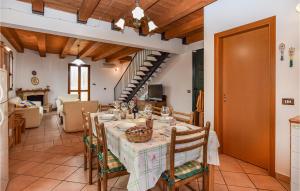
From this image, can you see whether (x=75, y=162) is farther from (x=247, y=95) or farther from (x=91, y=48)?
(x=91, y=48)

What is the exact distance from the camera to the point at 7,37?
5.27 meters

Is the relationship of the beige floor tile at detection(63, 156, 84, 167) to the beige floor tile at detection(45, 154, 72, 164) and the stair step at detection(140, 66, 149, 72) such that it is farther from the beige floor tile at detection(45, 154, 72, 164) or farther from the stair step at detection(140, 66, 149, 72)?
the stair step at detection(140, 66, 149, 72)

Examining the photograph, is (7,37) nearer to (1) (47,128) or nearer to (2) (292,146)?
(1) (47,128)

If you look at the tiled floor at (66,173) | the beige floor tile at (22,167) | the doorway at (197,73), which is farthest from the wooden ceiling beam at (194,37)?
the beige floor tile at (22,167)

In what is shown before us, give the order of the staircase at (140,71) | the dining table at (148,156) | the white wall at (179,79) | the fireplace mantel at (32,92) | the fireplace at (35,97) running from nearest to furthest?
the dining table at (148,156) → the white wall at (179,79) → the staircase at (140,71) → the fireplace mantel at (32,92) → the fireplace at (35,97)

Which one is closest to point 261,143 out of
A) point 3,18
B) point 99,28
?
point 99,28

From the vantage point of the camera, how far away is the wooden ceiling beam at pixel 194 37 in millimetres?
4842

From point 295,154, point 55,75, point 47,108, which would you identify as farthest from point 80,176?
point 55,75

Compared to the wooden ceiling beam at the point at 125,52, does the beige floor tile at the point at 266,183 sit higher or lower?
lower

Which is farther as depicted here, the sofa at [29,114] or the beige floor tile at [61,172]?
the sofa at [29,114]

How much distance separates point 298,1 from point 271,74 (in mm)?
925

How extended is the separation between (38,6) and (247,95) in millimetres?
3847

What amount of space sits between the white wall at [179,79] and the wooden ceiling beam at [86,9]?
3.14 metres

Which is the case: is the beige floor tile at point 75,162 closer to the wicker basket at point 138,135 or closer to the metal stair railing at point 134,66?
the wicker basket at point 138,135
